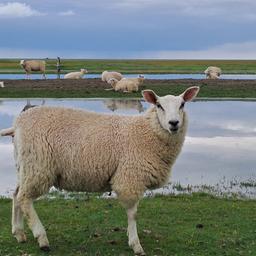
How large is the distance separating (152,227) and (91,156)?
6.25 feet

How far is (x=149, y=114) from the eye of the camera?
344 inches

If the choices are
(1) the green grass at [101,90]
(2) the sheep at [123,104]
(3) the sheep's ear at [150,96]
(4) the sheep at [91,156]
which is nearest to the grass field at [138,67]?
(1) the green grass at [101,90]

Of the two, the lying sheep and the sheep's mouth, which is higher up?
the sheep's mouth

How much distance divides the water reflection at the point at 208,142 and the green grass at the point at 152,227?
82.5 inches

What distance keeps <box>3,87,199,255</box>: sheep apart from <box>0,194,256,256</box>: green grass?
0.40 meters

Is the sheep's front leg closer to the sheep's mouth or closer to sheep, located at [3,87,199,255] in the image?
sheep, located at [3,87,199,255]

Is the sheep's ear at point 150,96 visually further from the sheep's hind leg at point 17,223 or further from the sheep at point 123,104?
the sheep at point 123,104

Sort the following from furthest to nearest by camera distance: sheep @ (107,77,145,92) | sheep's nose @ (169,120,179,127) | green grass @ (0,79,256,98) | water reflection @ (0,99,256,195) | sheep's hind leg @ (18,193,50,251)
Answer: sheep @ (107,77,145,92) < green grass @ (0,79,256,98) < water reflection @ (0,99,256,195) < sheep's hind leg @ (18,193,50,251) < sheep's nose @ (169,120,179,127)

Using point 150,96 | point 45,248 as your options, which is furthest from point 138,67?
point 45,248

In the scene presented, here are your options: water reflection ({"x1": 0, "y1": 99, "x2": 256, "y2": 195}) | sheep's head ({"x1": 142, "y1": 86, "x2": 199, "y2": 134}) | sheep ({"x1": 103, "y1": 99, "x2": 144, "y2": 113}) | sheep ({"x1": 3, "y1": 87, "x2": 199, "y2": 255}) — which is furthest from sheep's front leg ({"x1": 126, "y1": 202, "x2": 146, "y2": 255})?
sheep ({"x1": 103, "y1": 99, "x2": 144, "y2": 113})

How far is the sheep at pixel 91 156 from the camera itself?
8.10 meters

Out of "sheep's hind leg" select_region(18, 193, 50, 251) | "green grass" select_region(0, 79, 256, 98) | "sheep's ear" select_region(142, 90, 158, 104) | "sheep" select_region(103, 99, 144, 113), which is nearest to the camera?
"sheep's hind leg" select_region(18, 193, 50, 251)

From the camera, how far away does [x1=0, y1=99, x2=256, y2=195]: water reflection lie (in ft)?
47.2

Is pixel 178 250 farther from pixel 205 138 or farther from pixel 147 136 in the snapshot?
pixel 205 138
